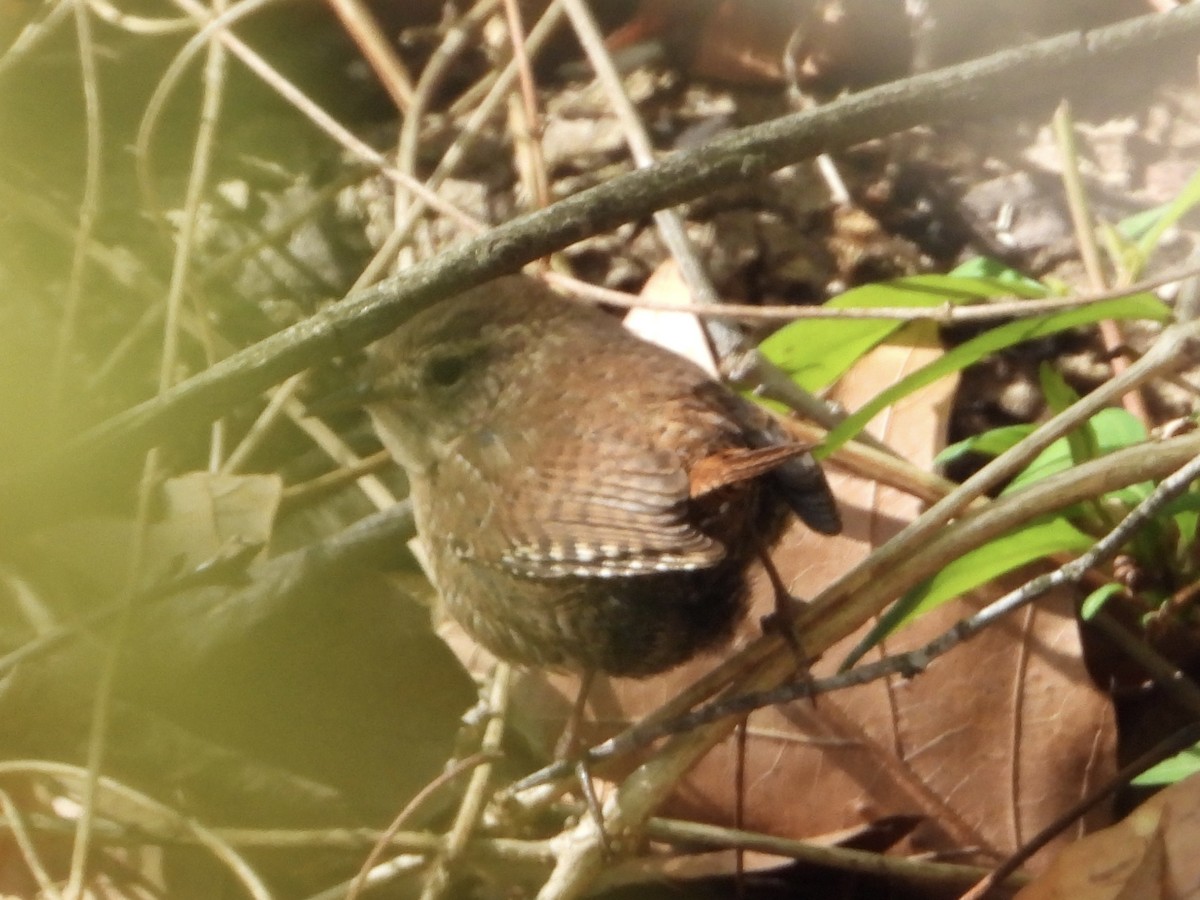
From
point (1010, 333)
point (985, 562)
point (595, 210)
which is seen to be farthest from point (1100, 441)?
point (595, 210)

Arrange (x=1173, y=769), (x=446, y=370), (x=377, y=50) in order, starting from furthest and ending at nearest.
Answer: (x=377, y=50) < (x=446, y=370) < (x=1173, y=769)

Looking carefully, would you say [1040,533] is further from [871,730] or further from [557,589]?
[557,589]

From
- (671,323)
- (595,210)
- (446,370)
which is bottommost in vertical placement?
(671,323)

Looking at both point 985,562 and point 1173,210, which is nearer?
point 985,562

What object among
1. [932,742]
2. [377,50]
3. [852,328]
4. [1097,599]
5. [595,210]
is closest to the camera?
[595,210]

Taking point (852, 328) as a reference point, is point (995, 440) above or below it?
below

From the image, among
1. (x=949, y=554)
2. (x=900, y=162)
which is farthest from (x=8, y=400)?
(x=900, y=162)

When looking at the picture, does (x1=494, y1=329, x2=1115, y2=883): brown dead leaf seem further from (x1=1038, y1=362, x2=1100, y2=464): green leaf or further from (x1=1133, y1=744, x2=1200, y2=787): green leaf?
(x1=1038, y1=362, x2=1100, y2=464): green leaf

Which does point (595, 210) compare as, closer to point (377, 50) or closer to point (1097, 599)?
point (1097, 599)

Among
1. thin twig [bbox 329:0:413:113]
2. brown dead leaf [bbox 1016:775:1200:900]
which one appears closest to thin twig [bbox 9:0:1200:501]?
brown dead leaf [bbox 1016:775:1200:900]
